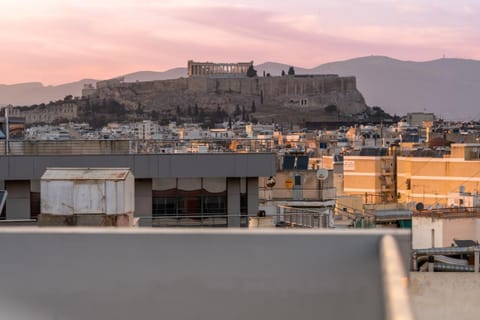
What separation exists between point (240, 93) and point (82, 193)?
136 meters

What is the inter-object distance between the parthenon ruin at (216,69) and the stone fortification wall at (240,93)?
23.1ft

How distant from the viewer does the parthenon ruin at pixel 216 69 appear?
150 m

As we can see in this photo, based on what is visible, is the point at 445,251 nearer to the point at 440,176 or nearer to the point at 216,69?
the point at 440,176

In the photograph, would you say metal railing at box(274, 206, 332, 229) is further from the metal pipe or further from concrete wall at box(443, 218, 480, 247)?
concrete wall at box(443, 218, 480, 247)

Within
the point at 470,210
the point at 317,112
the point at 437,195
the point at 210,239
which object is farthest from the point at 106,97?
the point at 210,239

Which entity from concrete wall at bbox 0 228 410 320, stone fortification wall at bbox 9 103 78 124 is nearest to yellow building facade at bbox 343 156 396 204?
concrete wall at bbox 0 228 410 320

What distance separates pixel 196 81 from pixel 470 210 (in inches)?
4908

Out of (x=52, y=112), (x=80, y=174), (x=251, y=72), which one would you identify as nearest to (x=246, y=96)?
(x=251, y=72)

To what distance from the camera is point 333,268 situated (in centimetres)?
267

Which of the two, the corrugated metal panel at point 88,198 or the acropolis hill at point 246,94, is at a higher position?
the acropolis hill at point 246,94

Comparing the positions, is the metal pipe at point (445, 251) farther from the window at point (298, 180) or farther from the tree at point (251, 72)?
the tree at point (251, 72)

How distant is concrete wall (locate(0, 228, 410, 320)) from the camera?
266 centimetres

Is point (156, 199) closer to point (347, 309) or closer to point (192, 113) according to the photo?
point (347, 309)

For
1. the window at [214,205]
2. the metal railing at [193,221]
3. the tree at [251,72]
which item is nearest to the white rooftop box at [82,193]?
the metal railing at [193,221]
